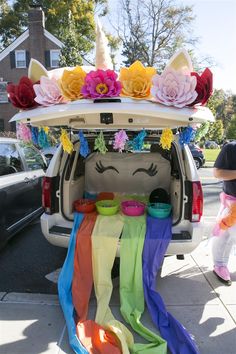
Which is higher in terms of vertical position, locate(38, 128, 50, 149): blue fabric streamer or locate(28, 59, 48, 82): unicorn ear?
locate(28, 59, 48, 82): unicorn ear

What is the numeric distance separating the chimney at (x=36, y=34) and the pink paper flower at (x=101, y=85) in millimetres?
20813

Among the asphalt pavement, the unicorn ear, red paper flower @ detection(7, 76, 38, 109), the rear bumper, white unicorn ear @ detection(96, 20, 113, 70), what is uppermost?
white unicorn ear @ detection(96, 20, 113, 70)

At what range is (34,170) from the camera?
17.9 ft

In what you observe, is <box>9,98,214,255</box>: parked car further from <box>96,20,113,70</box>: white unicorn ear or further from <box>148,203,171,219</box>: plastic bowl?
<box>96,20,113,70</box>: white unicorn ear

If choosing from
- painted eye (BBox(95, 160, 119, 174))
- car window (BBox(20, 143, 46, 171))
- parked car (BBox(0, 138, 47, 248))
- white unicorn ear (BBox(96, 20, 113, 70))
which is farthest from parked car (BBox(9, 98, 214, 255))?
car window (BBox(20, 143, 46, 171))

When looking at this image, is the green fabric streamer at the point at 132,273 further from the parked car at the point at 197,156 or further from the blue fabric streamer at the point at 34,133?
the parked car at the point at 197,156

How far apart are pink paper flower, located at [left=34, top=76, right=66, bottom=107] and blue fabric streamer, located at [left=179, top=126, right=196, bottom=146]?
122 centimetres

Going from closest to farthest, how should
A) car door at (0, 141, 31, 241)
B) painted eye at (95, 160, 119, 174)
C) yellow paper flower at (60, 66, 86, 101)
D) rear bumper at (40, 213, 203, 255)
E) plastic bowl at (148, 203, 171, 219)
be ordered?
yellow paper flower at (60, 66, 86, 101)
rear bumper at (40, 213, 203, 255)
plastic bowl at (148, 203, 171, 219)
car door at (0, 141, 31, 241)
painted eye at (95, 160, 119, 174)

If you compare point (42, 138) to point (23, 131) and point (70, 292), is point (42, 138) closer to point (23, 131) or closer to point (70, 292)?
Result: point (23, 131)

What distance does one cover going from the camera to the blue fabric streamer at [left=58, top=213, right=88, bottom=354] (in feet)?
8.48

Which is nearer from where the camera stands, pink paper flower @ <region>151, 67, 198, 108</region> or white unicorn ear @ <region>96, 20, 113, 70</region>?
pink paper flower @ <region>151, 67, 198, 108</region>

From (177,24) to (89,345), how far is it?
2830cm

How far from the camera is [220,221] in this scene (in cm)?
376

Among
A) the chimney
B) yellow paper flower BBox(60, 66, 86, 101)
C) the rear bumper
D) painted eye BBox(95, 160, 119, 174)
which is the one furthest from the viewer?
the chimney
